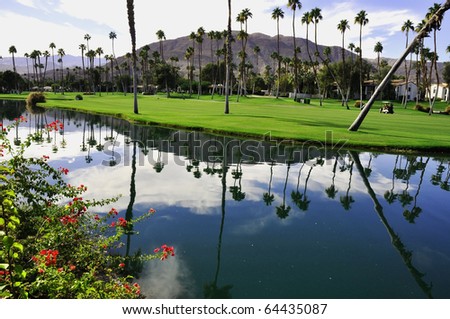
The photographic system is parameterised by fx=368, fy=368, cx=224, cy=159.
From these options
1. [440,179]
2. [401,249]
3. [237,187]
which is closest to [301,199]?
[237,187]

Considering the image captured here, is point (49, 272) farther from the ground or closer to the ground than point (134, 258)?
farther from the ground

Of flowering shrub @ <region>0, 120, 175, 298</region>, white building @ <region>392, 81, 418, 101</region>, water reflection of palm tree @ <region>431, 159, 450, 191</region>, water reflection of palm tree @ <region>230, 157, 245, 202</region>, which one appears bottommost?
water reflection of palm tree @ <region>431, 159, 450, 191</region>

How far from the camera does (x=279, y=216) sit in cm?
1427

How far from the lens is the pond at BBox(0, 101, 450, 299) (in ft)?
30.9

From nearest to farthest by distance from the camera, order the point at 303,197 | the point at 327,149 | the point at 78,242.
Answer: the point at 78,242 → the point at 303,197 → the point at 327,149

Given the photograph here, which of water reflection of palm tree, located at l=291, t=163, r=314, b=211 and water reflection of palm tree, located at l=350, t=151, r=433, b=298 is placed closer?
water reflection of palm tree, located at l=350, t=151, r=433, b=298

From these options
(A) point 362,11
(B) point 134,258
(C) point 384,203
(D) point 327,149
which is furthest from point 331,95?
(B) point 134,258

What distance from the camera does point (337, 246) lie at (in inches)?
460

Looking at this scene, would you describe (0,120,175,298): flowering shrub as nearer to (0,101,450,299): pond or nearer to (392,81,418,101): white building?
(0,101,450,299): pond

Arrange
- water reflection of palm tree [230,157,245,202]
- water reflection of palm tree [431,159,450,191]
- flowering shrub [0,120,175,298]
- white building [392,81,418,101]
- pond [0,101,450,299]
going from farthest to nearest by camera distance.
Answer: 1. white building [392,81,418,101]
2. water reflection of palm tree [431,159,450,191]
3. water reflection of palm tree [230,157,245,202]
4. pond [0,101,450,299]
5. flowering shrub [0,120,175,298]

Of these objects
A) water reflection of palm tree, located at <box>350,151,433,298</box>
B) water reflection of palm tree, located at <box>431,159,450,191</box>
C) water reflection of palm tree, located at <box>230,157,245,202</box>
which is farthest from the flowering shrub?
water reflection of palm tree, located at <box>431,159,450,191</box>

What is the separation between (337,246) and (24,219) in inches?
375

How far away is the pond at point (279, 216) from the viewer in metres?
9.42
